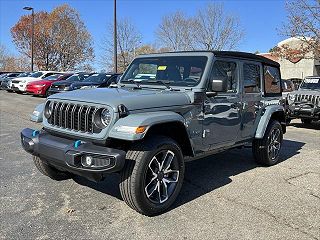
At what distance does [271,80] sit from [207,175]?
7.52ft

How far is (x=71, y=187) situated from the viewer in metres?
5.04

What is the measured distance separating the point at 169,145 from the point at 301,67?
41065 mm

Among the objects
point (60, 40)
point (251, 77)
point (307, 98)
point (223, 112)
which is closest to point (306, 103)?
point (307, 98)

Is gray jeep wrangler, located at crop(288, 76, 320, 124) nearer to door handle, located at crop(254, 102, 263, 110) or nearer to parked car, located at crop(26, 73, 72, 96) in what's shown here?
door handle, located at crop(254, 102, 263, 110)

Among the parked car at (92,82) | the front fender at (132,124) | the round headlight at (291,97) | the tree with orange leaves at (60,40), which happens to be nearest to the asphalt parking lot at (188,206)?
the front fender at (132,124)

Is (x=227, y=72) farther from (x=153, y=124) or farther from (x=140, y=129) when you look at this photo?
(x=140, y=129)

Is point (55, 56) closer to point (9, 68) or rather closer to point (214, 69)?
point (9, 68)

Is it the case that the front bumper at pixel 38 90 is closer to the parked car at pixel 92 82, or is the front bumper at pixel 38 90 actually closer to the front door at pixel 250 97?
the parked car at pixel 92 82

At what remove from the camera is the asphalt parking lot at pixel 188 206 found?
148 inches

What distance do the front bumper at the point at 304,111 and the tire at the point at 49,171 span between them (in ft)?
28.2

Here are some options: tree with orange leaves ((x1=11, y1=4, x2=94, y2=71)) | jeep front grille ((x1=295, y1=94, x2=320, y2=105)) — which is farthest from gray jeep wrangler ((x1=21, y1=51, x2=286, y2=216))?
tree with orange leaves ((x1=11, y1=4, x2=94, y2=71))

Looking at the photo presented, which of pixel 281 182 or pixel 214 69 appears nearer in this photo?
pixel 214 69

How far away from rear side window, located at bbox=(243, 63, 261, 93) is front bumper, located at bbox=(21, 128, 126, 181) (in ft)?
9.55

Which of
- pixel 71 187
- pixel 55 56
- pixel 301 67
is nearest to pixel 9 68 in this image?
pixel 55 56
